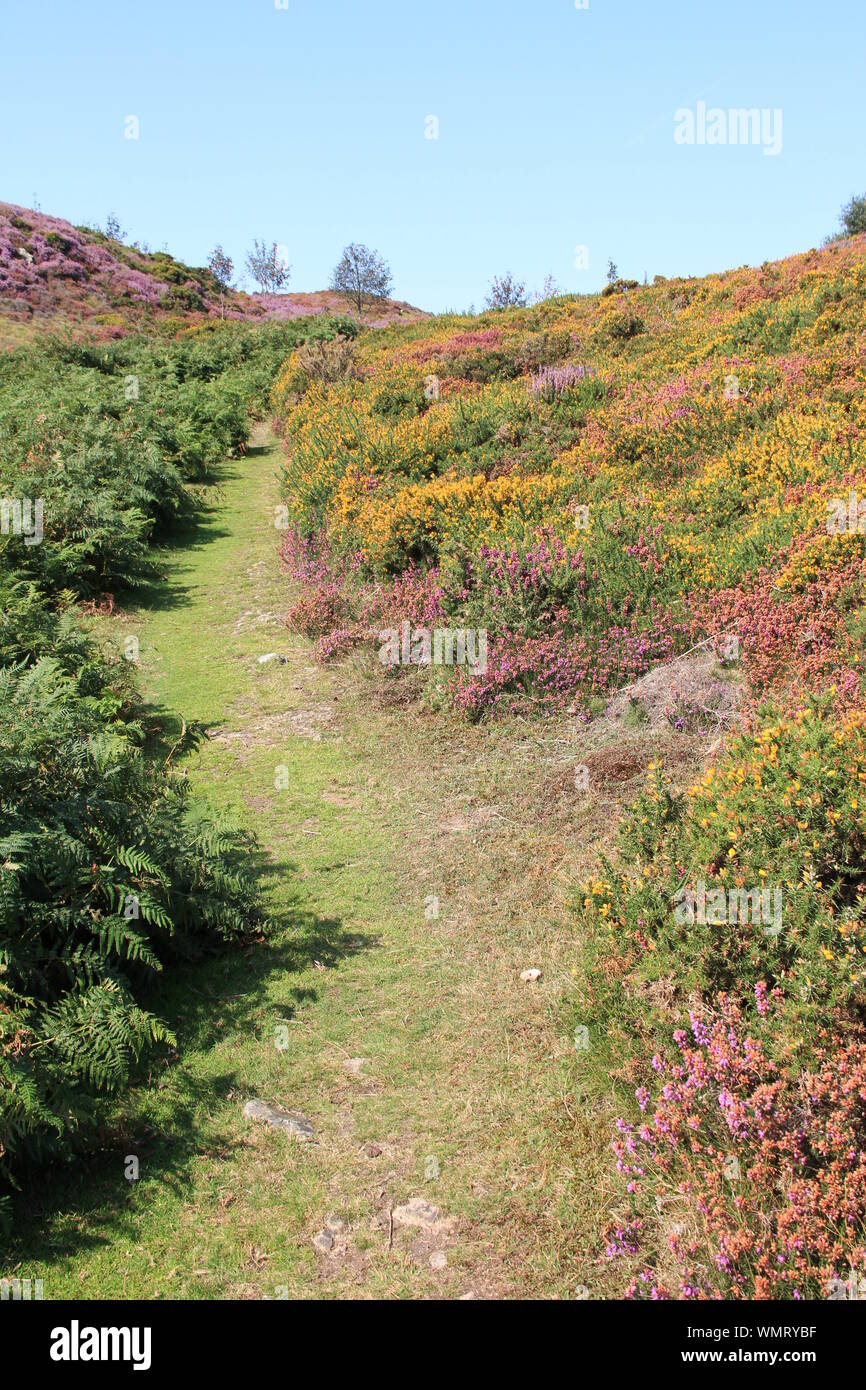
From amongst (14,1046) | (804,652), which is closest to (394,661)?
(804,652)

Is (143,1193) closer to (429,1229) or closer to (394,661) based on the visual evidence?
(429,1229)

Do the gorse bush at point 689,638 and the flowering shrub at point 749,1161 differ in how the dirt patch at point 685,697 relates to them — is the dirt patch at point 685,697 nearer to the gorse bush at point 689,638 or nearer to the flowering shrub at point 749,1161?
the gorse bush at point 689,638

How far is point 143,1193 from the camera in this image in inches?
161

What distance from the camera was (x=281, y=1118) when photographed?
4539mm

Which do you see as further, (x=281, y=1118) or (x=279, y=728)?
(x=279, y=728)

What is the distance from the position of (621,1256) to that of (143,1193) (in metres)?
2.06

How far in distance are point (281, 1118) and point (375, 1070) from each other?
0.56 metres

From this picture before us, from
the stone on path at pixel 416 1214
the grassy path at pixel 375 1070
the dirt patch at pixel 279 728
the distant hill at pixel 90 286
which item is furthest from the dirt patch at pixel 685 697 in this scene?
the distant hill at pixel 90 286

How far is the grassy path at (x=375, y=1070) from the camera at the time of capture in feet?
12.3
